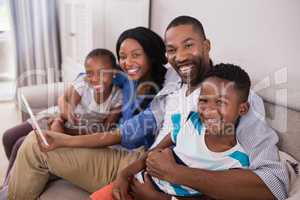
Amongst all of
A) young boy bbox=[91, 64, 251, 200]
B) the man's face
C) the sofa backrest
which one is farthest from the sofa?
the man's face

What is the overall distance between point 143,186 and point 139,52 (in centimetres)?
58

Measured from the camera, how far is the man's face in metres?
1.21

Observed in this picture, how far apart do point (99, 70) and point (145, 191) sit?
67cm

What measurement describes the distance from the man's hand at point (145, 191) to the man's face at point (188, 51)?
0.42m

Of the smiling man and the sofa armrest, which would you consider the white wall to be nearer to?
the smiling man

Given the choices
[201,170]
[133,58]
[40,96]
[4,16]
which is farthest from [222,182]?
[4,16]

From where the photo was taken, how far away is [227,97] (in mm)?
1016

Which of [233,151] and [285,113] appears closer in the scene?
[233,151]

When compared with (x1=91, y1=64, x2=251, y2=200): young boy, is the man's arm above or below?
below

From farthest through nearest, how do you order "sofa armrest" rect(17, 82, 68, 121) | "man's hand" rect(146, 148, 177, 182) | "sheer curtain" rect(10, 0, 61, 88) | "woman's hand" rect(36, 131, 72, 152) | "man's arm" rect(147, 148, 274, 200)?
1. "sheer curtain" rect(10, 0, 61, 88)
2. "sofa armrest" rect(17, 82, 68, 121)
3. "woman's hand" rect(36, 131, 72, 152)
4. "man's hand" rect(146, 148, 177, 182)
5. "man's arm" rect(147, 148, 274, 200)

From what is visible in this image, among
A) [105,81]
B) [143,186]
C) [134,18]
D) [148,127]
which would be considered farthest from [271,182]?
[134,18]

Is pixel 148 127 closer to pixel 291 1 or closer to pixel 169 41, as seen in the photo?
pixel 169 41

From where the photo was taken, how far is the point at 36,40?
2.66 metres

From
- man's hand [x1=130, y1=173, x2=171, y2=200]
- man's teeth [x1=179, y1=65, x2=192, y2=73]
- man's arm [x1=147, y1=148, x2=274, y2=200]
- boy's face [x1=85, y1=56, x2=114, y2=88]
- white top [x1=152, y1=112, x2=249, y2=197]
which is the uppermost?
man's teeth [x1=179, y1=65, x2=192, y2=73]
